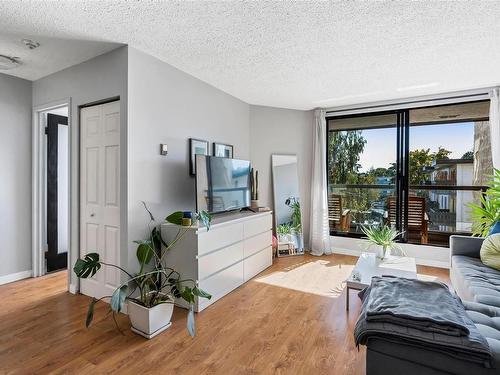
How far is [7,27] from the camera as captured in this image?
87.5 inches

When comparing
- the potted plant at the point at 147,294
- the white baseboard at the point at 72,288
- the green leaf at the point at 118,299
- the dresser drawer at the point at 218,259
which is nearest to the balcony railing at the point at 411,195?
the dresser drawer at the point at 218,259

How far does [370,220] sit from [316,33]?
3277 mm

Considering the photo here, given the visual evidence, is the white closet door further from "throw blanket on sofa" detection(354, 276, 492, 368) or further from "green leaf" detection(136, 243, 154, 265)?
"throw blanket on sofa" detection(354, 276, 492, 368)

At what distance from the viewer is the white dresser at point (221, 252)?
2.58 meters

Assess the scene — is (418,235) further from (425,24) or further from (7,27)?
(7,27)

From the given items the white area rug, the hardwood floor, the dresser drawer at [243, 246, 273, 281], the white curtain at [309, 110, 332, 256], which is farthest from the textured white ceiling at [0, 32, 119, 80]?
the white curtain at [309, 110, 332, 256]

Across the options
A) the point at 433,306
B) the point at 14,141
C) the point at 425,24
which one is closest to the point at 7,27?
the point at 14,141

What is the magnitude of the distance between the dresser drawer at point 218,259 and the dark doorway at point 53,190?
8.05 ft

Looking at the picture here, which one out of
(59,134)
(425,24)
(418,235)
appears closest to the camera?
(425,24)

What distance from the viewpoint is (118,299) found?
1.83 metres

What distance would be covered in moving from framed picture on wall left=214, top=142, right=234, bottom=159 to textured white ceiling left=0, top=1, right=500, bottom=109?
845 mm

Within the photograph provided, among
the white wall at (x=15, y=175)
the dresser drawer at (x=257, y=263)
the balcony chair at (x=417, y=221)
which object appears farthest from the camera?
the balcony chair at (x=417, y=221)

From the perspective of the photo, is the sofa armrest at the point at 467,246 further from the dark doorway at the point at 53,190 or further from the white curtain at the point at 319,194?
the dark doorway at the point at 53,190

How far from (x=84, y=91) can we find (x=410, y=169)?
177 inches
